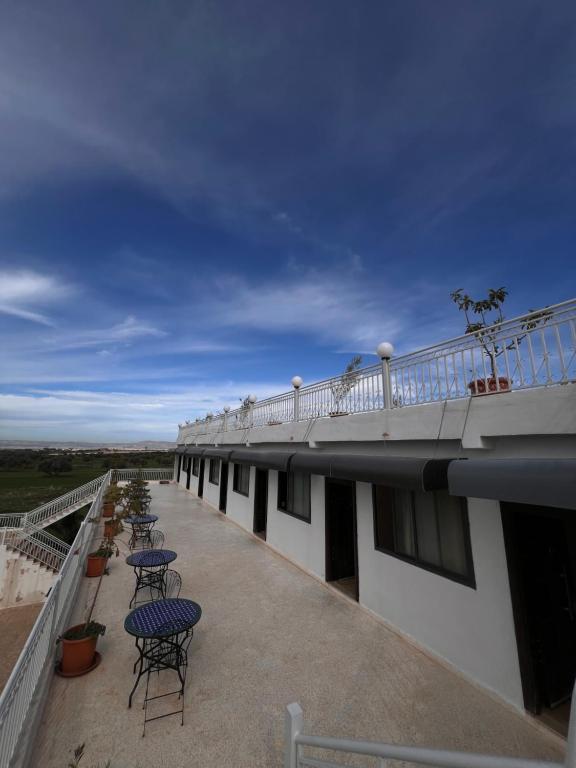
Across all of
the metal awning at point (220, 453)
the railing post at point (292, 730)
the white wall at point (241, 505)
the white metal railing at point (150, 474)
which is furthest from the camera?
the white metal railing at point (150, 474)

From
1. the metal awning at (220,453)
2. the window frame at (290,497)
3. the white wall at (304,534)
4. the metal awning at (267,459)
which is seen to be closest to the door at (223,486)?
the metal awning at (220,453)

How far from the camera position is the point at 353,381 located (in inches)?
273

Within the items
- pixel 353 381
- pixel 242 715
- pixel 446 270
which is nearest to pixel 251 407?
pixel 353 381

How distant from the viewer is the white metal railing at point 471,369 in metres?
3.71

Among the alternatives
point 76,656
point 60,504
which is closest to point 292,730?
point 76,656

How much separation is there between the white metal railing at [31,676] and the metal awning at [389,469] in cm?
459

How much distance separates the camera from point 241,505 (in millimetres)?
13688

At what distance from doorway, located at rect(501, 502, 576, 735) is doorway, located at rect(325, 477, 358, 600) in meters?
3.88

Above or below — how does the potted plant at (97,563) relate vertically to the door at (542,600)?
below

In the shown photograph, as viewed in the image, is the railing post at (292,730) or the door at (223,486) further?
the door at (223,486)

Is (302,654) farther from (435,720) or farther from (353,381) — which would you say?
(353,381)

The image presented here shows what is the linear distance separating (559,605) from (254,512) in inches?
376

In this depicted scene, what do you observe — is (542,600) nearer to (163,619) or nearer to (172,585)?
(163,619)

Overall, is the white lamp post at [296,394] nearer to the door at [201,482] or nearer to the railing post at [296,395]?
the railing post at [296,395]
